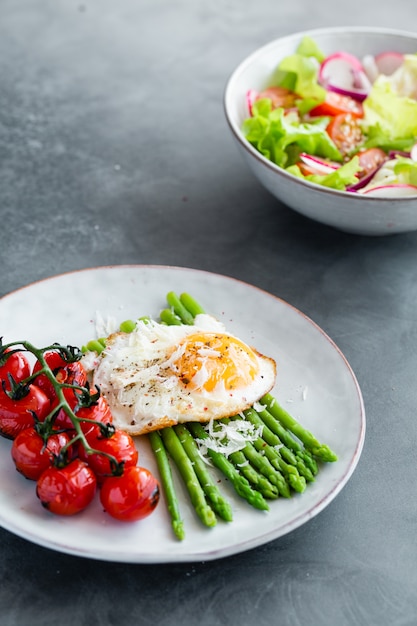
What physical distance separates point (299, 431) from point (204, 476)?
53 cm

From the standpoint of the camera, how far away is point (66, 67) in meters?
6.89

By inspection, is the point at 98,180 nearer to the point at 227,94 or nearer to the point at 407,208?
the point at 227,94

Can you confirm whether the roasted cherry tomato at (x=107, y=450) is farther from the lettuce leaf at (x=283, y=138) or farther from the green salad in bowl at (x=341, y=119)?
the lettuce leaf at (x=283, y=138)

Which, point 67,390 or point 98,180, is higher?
point 67,390

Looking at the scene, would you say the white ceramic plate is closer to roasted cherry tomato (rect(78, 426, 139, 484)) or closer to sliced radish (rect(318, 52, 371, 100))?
roasted cherry tomato (rect(78, 426, 139, 484))

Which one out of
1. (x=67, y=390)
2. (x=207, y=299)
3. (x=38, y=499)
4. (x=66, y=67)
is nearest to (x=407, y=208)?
(x=207, y=299)

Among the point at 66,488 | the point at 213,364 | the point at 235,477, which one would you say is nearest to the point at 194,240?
the point at 213,364

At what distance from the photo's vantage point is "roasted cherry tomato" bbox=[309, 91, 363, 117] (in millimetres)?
5488

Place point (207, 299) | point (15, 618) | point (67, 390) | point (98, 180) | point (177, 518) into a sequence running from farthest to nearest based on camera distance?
point (98, 180) → point (207, 299) → point (67, 390) → point (177, 518) → point (15, 618)

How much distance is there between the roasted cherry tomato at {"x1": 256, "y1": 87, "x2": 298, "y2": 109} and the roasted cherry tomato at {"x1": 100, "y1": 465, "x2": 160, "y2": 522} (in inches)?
133

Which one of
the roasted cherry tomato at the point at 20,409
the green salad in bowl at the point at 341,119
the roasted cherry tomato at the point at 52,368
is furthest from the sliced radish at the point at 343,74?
the roasted cherry tomato at the point at 20,409

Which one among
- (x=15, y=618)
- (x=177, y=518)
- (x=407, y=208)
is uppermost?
(x=407, y=208)

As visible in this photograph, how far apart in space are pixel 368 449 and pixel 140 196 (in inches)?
103

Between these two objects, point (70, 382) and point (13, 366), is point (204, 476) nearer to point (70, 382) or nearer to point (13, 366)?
point (70, 382)
